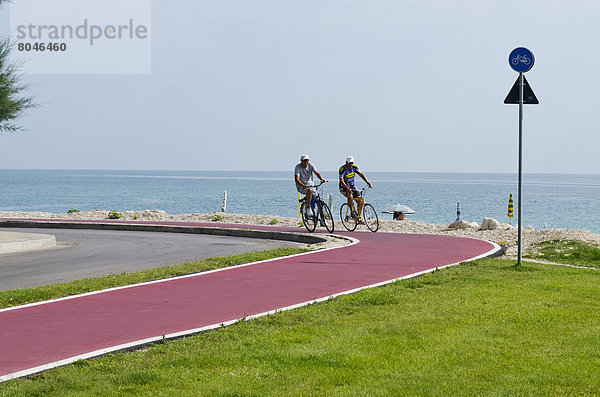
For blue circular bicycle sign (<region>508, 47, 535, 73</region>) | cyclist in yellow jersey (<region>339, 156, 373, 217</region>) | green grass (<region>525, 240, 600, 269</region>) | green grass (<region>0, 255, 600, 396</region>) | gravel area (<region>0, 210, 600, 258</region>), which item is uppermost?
blue circular bicycle sign (<region>508, 47, 535, 73</region>)

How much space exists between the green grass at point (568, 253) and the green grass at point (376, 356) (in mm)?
5240

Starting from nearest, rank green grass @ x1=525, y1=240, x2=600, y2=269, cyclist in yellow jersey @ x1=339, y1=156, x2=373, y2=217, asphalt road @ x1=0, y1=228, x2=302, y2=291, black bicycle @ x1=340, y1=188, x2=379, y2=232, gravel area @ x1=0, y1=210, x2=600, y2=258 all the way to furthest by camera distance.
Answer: asphalt road @ x1=0, y1=228, x2=302, y2=291
green grass @ x1=525, y1=240, x2=600, y2=269
gravel area @ x1=0, y1=210, x2=600, y2=258
cyclist in yellow jersey @ x1=339, y1=156, x2=373, y2=217
black bicycle @ x1=340, y1=188, x2=379, y2=232

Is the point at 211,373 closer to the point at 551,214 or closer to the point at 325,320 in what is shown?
the point at 325,320

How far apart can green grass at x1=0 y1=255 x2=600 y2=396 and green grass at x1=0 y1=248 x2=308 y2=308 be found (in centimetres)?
343

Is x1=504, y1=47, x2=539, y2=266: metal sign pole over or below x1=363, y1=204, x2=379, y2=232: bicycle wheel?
over

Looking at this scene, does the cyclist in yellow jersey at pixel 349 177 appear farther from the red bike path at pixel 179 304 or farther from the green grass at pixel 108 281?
the green grass at pixel 108 281

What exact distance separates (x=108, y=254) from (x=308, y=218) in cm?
664

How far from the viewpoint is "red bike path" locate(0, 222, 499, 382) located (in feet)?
23.3

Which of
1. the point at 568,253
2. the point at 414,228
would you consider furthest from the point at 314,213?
the point at 568,253

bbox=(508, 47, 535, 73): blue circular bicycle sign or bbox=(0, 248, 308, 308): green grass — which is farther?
bbox=(508, 47, 535, 73): blue circular bicycle sign

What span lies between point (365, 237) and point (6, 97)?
1102cm

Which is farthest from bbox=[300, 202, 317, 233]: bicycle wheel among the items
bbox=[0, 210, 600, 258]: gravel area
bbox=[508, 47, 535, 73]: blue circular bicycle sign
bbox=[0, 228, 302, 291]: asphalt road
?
bbox=[508, 47, 535, 73]: blue circular bicycle sign

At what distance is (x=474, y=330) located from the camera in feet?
24.2

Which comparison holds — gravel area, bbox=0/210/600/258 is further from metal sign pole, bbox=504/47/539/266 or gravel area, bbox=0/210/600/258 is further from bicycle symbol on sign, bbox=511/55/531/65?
bicycle symbol on sign, bbox=511/55/531/65
